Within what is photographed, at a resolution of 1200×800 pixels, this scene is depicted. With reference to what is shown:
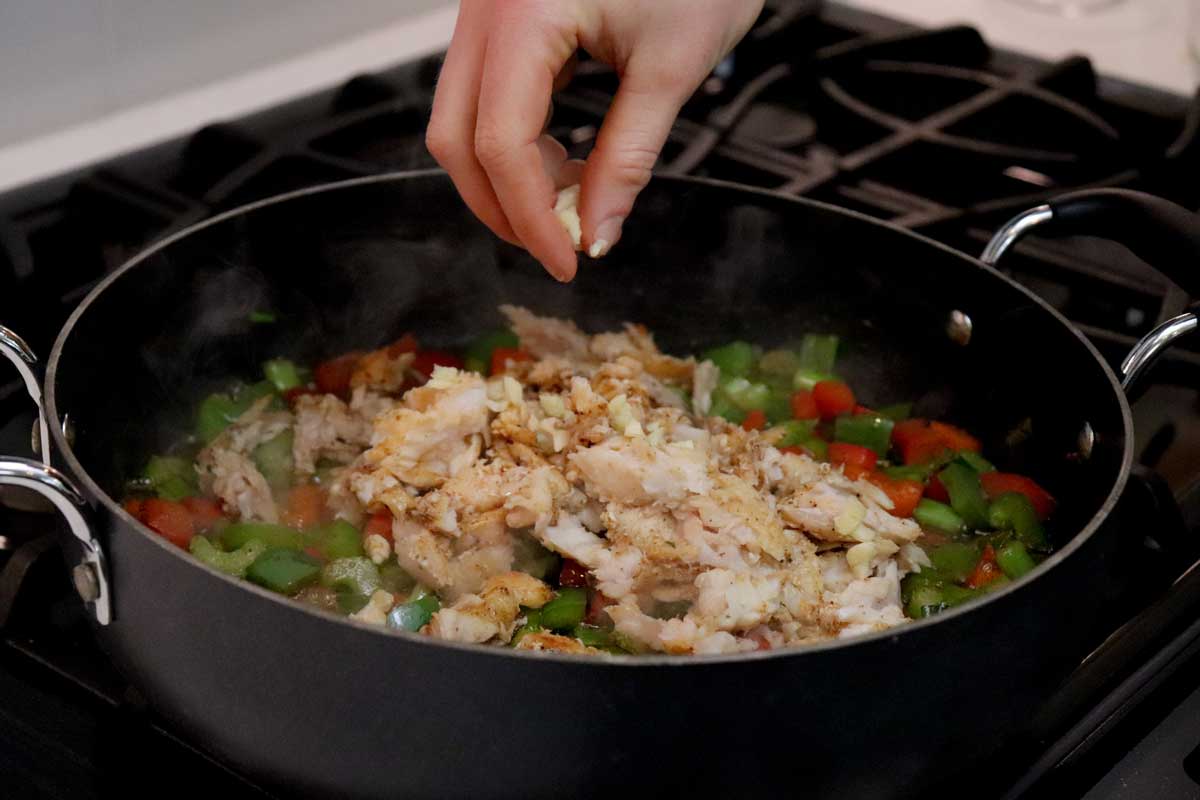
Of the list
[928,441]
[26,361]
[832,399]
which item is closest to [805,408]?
[832,399]

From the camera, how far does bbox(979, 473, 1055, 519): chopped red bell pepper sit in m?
1.30

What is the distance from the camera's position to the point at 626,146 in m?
1.08

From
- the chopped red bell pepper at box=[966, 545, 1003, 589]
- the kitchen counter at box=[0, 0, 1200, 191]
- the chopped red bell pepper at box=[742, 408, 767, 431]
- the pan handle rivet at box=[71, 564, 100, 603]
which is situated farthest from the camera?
the kitchen counter at box=[0, 0, 1200, 191]

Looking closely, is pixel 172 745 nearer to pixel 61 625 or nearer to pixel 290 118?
pixel 61 625

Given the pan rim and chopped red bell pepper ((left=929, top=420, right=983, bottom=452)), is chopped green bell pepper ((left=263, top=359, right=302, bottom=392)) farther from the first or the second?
chopped red bell pepper ((left=929, top=420, right=983, bottom=452))

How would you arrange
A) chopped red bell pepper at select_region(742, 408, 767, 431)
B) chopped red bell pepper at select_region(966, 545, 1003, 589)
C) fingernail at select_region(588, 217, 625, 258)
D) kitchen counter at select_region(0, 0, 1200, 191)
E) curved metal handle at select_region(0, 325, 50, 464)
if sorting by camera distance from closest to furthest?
curved metal handle at select_region(0, 325, 50, 464) → fingernail at select_region(588, 217, 625, 258) → chopped red bell pepper at select_region(966, 545, 1003, 589) → chopped red bell pepper at select_region(742, 408, 767, 431) → kitchen counter at select_region(0, 0, 1200, 191)

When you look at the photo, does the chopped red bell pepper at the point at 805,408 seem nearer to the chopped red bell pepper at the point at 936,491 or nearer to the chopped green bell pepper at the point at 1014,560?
the chopped red bell pepper at the point at 936,491

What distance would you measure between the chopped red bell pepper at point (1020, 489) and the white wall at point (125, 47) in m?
1.22

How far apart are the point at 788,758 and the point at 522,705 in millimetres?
182

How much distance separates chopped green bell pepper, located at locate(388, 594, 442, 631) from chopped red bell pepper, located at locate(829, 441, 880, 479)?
49 centimetres

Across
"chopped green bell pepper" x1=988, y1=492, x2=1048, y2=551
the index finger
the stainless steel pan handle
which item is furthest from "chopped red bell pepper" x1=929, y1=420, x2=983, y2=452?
the stainless steel pan handle

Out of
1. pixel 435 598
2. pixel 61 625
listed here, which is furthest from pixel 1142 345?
pixel 61 625

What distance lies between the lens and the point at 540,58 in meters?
1.03

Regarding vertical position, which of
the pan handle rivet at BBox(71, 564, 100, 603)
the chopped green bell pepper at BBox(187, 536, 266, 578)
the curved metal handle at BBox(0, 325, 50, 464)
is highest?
the curved metal handle at BBox(0, 325, 50, 464)
